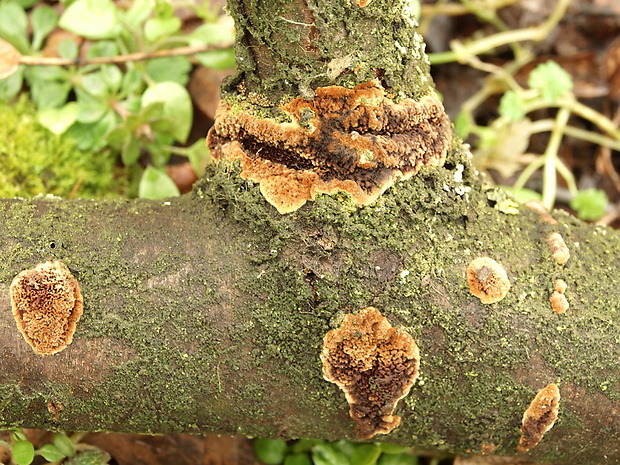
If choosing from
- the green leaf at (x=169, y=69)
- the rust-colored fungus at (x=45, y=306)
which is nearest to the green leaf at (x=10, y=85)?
the green leaf at (x=169, y=69)

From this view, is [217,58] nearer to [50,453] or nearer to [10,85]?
[10,85]

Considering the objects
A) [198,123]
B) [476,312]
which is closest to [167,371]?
[476,312]

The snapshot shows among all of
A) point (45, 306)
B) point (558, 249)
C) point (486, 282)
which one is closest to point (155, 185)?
point (45, 306)

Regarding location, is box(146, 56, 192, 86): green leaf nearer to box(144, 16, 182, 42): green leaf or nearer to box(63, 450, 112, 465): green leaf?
box(144, 16, 182, 42): green leaf

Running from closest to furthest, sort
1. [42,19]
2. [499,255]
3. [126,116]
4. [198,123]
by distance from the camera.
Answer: [499,255] < [126,116] < [42,19] < [198,123]

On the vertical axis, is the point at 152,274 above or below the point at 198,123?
above

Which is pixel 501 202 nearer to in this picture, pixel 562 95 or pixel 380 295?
pixel 380 295
